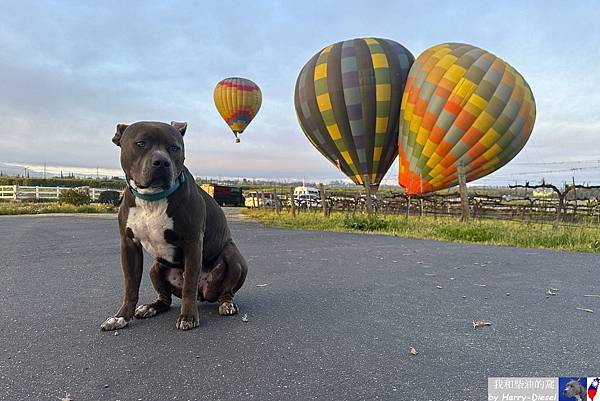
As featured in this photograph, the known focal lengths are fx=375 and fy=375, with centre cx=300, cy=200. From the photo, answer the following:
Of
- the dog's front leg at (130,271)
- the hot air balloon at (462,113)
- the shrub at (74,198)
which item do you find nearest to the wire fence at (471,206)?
the hot air balloon at (462,113)

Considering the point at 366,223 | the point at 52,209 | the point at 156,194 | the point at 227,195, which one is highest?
the point at 227,195

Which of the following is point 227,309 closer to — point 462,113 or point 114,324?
point 114,324

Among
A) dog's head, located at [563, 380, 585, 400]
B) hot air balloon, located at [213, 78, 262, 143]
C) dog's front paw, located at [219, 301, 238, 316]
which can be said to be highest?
hot air balloon, located at [213, 78, 262, 143]

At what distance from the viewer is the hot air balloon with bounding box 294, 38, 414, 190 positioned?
16609 mm

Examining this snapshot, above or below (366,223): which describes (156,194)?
above

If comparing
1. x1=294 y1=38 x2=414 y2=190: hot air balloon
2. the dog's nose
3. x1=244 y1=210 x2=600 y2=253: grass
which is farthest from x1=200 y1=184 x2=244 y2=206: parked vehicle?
the dog's nose

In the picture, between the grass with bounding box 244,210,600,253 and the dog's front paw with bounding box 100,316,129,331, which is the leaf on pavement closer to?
the dog's front paw with bounding box 100,316,129,331

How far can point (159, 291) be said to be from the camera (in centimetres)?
259

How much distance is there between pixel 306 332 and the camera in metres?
2.20

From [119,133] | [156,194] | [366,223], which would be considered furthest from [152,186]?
[366,223]

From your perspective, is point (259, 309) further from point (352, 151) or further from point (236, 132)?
point (236, 132)

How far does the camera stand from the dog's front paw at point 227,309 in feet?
8.23

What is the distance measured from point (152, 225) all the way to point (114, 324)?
63 cm

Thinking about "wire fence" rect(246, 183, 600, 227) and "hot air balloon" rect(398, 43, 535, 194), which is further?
"hot air balloon" rect(398, 43, 535, 194)
